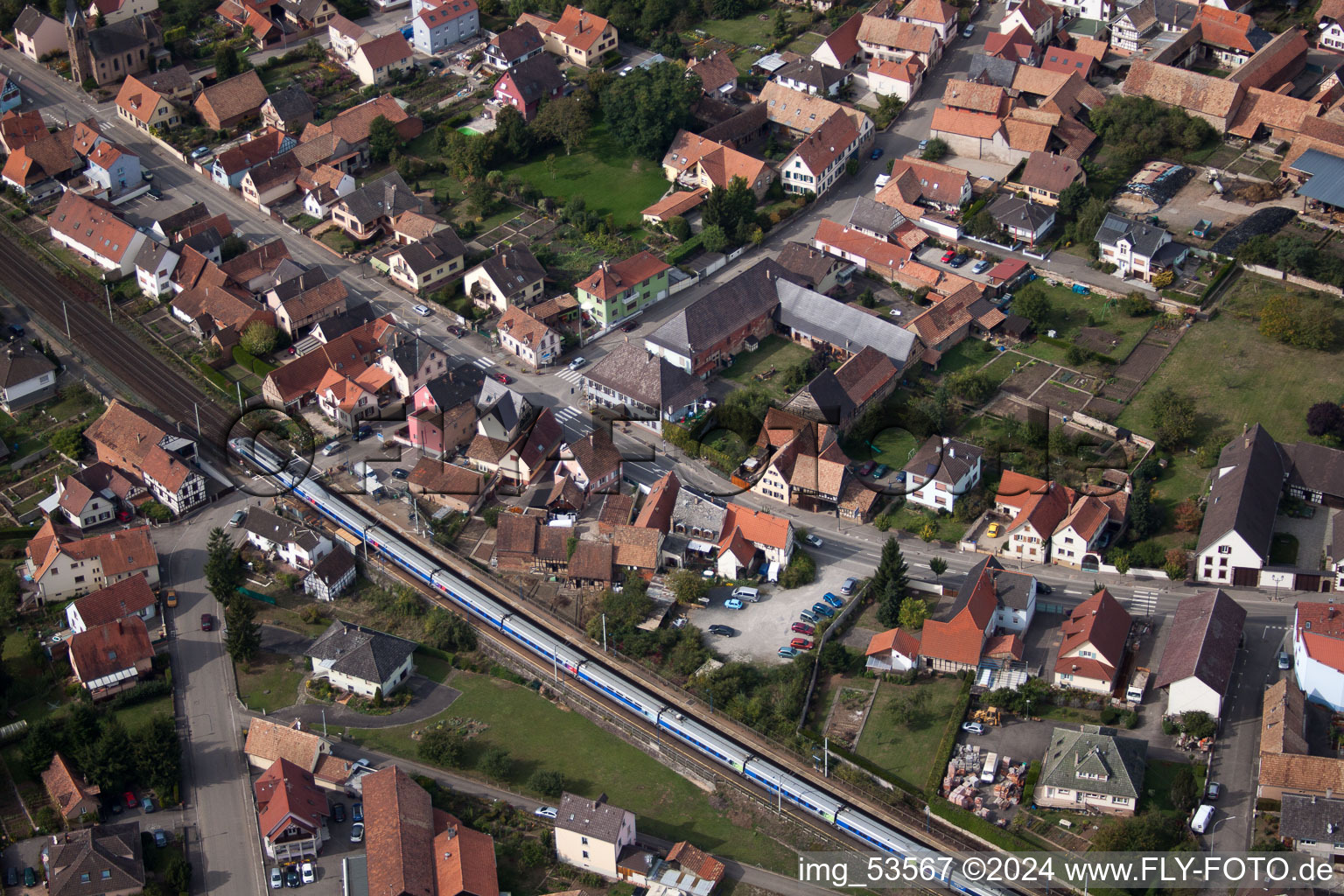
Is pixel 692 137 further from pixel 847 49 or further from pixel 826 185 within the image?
pixel 847 49

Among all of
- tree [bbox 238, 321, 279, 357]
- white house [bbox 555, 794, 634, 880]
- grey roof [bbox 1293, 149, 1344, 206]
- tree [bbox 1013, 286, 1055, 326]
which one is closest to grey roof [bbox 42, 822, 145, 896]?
white house [bbox 555, 794, 634, 880]

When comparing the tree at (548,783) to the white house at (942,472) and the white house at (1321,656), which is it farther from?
the white house at (1321,656)

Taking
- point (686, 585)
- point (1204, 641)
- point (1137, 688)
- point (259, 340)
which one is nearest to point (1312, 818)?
point (1204, 641)

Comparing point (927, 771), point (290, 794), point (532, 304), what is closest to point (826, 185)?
point (532, 304)

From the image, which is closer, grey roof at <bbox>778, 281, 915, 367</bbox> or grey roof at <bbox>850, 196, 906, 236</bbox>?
grey roof at <bbox>778, 281, 915, 367</bbox>

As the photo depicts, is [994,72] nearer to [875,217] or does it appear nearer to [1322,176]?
[875,217]

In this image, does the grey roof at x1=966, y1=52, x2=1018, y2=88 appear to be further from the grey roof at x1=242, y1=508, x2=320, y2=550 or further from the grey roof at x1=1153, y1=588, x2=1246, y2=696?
the grey roof at x1=242, y1=508, x2=320, y2=550
